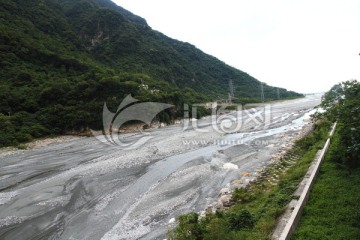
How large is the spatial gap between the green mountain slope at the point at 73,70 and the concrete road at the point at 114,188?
20.8 meters

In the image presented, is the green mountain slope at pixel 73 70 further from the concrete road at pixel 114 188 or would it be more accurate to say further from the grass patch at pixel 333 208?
the grass patch at pixel 333 208

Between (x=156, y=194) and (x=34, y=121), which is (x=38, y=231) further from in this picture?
(x=34, y=121)

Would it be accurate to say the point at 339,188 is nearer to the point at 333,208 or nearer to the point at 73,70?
the point at 333,208

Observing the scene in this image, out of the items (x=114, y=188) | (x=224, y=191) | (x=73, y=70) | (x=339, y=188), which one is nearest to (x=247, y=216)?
(x=339, y=188)

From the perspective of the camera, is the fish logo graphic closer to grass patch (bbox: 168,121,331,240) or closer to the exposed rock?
the exposed rock

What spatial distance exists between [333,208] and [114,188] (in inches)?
440

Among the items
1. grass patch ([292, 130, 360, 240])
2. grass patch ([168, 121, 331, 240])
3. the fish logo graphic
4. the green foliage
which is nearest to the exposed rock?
grass patch ([168, 121, 331, 240])

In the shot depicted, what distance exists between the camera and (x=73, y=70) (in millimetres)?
68625

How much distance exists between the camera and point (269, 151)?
22219 mm

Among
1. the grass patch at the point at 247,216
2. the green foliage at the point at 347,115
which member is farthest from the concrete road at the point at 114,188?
the green foliage at the point at 347,115

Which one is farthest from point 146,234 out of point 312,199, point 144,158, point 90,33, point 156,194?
point 90,33

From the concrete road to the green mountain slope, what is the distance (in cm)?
2076

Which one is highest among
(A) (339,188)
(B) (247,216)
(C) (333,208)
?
(A) (339,188)

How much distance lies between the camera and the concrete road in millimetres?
10961
